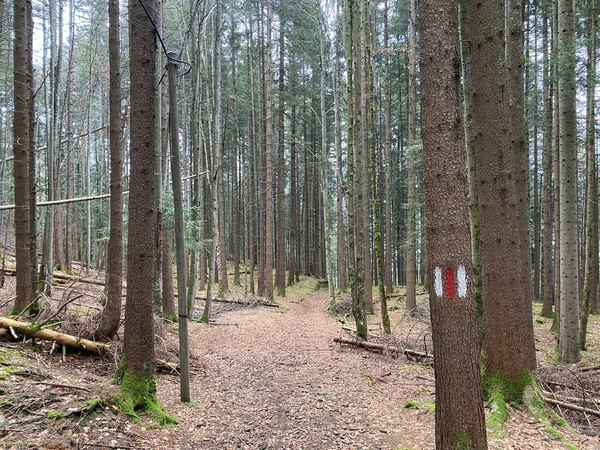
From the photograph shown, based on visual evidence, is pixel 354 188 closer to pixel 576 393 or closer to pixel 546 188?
pixel 576 393

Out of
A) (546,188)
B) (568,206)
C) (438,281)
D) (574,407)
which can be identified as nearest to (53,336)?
(438,281)

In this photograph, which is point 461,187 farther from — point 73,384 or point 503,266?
point 73,384

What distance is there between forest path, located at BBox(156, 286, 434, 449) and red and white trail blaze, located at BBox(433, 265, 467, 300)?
2084mm

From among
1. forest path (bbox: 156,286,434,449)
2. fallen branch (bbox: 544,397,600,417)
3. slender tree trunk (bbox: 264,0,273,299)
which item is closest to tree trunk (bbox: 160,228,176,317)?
forest path (bbox: 156,286,434,449)

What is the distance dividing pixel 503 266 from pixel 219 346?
21.4 feet

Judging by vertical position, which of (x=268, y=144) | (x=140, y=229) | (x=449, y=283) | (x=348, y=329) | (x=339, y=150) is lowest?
(x=348, y=329)

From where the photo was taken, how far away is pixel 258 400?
217 inches

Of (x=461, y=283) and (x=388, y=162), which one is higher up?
(x=388, y=162)

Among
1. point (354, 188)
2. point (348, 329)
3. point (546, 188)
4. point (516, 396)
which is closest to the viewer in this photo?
point (516, 396)

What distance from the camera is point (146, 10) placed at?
4.42 metres

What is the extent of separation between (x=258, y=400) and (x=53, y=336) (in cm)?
329

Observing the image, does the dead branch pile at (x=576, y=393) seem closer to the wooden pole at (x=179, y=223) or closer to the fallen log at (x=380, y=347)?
the fallen log at (x=380, y=347)

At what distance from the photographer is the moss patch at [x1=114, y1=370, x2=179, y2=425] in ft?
14.0

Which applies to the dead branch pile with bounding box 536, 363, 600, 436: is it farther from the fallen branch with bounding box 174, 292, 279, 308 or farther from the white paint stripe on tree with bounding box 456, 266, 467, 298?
the fallen branch with bounding box 174, 292, 279, 308
